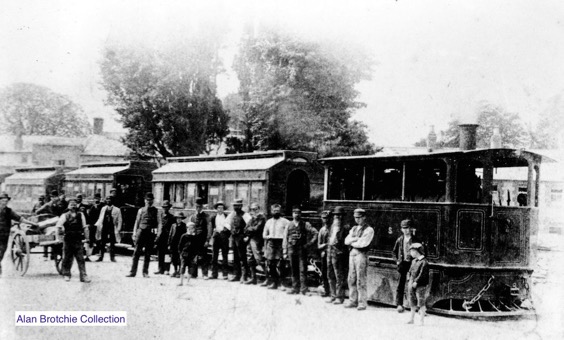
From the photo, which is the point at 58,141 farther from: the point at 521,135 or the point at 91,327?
the point at 91,327

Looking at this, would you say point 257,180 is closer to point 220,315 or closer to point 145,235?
point 145,235

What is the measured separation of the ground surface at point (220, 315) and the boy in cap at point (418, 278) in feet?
1.09

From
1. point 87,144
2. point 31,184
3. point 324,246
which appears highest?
point 87,144

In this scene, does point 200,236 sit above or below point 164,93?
below

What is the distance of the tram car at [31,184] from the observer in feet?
85.9

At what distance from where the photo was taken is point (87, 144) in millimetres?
50438

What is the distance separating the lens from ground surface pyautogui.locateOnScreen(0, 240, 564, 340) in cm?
777

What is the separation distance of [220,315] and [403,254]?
3.24 meters

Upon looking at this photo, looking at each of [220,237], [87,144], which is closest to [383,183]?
[220,237]

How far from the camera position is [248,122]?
26219 millimetres

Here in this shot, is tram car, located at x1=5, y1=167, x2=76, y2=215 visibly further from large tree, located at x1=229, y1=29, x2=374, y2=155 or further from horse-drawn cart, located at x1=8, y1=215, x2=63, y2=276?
horse-drawn cart, located at x1=8, y1=215, x2=63, y2=276

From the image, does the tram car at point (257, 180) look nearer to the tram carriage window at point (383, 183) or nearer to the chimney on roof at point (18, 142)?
the tram carriage window at point (383, 183)

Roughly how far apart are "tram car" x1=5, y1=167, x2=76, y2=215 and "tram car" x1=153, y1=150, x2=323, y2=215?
11709mm

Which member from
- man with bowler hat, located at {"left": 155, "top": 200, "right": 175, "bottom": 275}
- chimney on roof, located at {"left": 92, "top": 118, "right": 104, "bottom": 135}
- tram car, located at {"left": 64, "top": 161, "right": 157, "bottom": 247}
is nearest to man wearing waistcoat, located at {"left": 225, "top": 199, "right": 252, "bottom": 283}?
man with bowler hat, located at {"left": 155, "top": 200, "right": 175, "bottom": 275}
